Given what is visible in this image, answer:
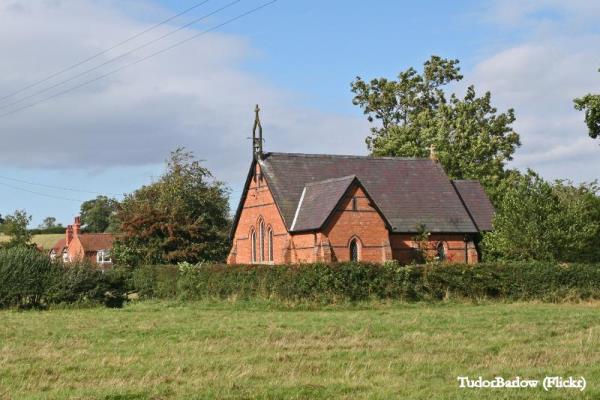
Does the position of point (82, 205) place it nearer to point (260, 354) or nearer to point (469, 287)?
point (469, 287)

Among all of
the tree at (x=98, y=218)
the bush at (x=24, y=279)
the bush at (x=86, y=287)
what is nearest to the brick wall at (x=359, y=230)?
the bush at (x=86, y=287)

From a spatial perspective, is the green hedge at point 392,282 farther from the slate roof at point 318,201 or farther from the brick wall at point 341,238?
the slate roof at point 318,201

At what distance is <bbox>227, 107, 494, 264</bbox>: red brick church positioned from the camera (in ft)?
155

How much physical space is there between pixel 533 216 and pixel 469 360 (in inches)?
1150

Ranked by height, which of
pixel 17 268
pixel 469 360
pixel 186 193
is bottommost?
pixel 469 360

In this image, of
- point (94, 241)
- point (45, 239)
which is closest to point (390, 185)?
point (94, 241)

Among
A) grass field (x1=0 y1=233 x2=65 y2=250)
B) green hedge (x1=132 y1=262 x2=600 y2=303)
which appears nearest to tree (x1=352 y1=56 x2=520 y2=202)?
green hedge (x1=132 y1=262 x2=600 y2=303)

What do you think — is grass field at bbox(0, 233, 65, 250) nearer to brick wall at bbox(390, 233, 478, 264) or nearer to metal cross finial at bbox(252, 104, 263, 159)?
metal cross finial at bbox(252, 104, 263, 159)

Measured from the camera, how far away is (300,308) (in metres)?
33.8

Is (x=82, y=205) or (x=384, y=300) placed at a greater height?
(x=82, y=205)

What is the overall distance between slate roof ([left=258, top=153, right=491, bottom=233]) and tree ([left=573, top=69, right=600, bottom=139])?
21591 millimetres

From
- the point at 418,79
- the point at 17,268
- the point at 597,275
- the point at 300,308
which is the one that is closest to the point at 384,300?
the point at 300,308

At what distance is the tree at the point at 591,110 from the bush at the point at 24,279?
2258cm

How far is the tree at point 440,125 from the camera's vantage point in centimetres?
7094
